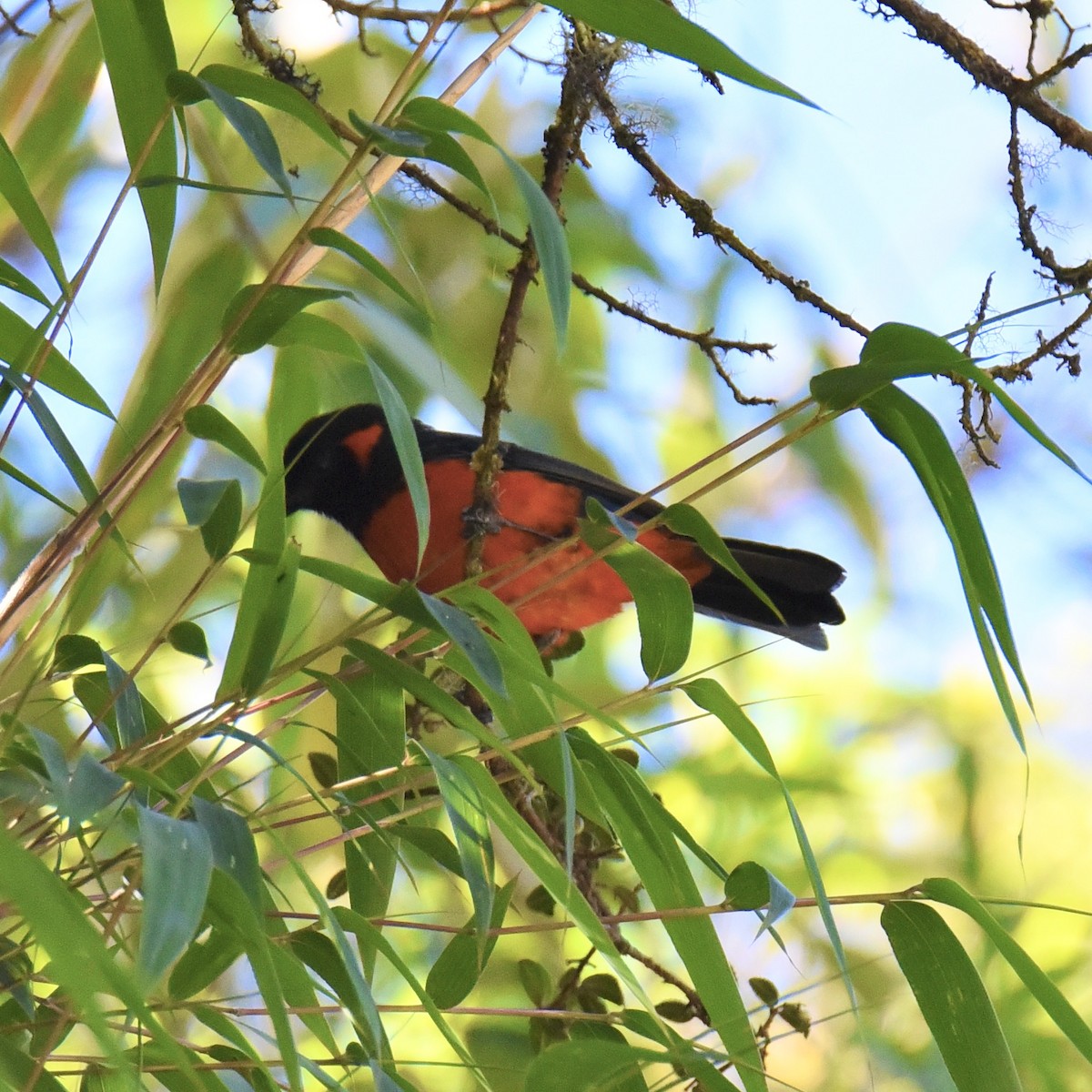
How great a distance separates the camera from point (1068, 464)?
2.64ft

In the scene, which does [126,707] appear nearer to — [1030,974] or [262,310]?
[262,310]

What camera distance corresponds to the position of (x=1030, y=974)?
0.91 metres

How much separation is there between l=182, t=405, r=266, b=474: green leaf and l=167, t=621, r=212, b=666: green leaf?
165 mm

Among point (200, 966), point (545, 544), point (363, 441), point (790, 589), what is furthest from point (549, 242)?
point (363, 441)

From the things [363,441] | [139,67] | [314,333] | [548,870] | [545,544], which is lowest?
[548,870]

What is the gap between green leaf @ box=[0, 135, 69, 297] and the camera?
0.92 metres

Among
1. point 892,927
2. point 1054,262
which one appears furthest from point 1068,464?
point 1054,262

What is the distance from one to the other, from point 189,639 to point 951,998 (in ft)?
2.23

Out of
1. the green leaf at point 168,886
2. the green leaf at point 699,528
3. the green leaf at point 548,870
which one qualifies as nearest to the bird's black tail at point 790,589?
the green leaf at point 699,528

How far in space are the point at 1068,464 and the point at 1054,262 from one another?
0.56 metres

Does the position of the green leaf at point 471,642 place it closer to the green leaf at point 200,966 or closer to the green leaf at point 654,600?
the green leaf at point 654,600

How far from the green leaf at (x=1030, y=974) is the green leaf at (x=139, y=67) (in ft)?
2.52

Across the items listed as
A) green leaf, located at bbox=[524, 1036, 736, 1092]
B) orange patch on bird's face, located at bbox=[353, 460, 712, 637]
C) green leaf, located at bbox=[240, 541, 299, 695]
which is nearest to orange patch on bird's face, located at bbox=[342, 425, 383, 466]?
orange patch on bird's face, located at bbox=[353, 460, 712, 637]

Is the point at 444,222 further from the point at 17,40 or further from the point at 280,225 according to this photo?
the point at 17,40
